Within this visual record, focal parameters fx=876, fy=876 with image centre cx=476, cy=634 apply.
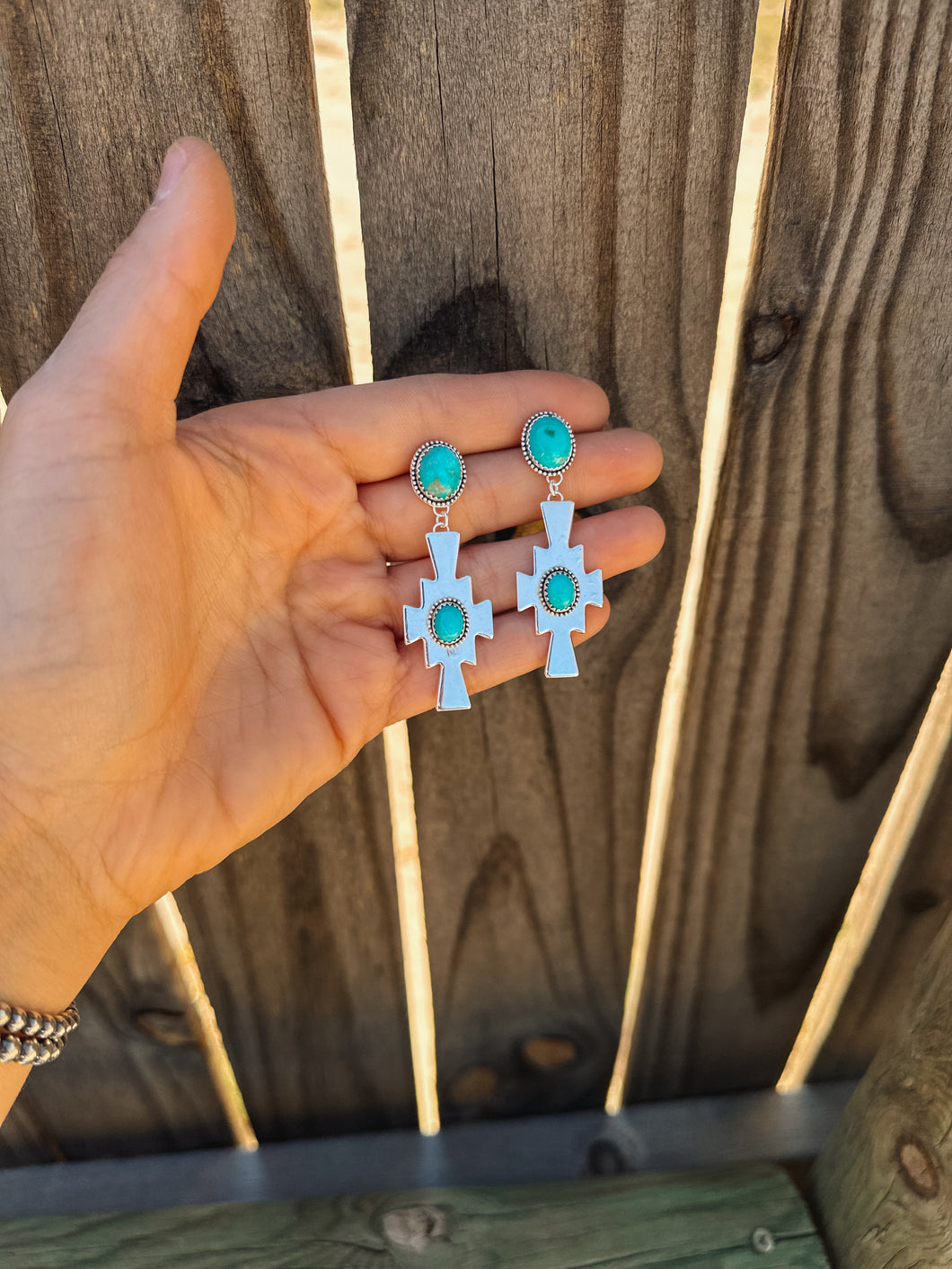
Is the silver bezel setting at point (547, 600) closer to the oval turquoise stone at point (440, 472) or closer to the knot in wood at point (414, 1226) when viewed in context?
the oval turquoise stone at point (440, 472)

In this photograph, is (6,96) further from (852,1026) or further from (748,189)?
(852,1026)

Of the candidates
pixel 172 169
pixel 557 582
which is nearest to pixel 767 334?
pixel 557 582

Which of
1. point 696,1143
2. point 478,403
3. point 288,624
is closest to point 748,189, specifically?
point 478,403

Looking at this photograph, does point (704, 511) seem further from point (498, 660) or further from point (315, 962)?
point (315, 962)

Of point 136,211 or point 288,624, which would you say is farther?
point 288,624

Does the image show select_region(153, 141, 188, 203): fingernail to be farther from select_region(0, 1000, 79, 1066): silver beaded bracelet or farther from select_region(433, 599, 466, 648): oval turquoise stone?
select_region(0, 1000, 79, 1066): silver beaded bracelet

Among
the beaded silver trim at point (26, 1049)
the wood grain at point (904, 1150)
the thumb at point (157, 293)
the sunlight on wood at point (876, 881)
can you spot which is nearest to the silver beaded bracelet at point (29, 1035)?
the beaded silver trim at point (26, 1049)

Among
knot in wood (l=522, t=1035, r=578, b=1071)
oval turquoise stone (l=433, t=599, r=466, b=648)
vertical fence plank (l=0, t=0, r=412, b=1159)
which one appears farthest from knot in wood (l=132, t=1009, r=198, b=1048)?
oval turquoise stone (l=433, t=599, r=466, b=648)
